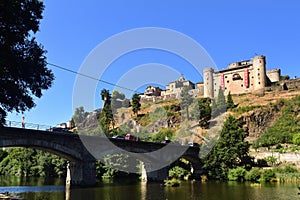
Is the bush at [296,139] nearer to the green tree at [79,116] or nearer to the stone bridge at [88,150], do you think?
the stone bridge at [88,150]

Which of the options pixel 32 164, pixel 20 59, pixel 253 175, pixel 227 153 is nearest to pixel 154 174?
pixel 227 153

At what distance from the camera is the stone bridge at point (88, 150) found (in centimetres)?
3959

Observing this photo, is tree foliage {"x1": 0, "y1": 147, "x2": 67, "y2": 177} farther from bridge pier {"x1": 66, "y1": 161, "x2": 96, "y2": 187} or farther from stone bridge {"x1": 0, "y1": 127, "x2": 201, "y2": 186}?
bridge pier {"x1": 66, "y1": 161, "x2": 96, "y2": 187}

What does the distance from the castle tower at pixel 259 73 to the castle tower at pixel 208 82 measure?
1691 centimetres

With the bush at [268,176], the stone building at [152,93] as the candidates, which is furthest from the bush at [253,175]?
the stone building at [152,93]

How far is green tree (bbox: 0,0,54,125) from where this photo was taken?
16.8 m

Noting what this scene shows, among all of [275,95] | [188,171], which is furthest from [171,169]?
[275,95]

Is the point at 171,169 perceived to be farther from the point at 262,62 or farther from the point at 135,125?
the point at 262,62

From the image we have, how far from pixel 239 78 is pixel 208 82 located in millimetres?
12415

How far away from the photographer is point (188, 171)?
65.2m

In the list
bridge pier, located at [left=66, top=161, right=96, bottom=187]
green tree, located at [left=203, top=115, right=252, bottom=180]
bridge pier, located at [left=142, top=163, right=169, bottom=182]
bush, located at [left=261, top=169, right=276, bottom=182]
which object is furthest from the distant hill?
bridge pier, located at [left=66, top=161, right=96, bottom=187]

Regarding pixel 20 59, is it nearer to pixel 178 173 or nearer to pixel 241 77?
pixel 178 173

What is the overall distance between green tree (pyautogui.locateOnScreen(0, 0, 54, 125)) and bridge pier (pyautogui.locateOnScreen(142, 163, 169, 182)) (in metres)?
38.9

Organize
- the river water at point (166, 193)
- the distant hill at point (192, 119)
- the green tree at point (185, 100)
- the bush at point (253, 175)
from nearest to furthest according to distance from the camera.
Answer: the river water at point (166, 193), the bush at point (253, 175), the distant hill at point (192, 119), the green tree at point (185, 100)
